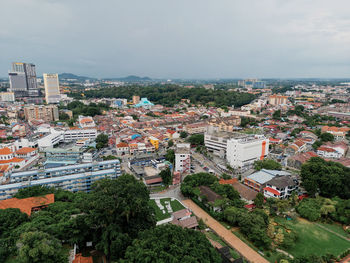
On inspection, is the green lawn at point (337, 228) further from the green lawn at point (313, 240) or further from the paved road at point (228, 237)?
the paved road at point (228, 237)

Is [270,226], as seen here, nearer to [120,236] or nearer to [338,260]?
[338,260]

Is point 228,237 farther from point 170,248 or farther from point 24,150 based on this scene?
point 24,150

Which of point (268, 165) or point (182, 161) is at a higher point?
point (182, 161)

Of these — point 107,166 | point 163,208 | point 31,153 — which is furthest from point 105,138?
point 163,208


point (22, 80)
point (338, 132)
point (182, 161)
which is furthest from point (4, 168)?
point (22, 80)

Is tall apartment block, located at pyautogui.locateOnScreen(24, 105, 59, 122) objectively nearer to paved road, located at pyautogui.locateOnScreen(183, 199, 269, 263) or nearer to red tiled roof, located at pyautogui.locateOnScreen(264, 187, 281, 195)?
paved road, located at pyautogui.locateOnScreen(183, 199, 269, 263)
